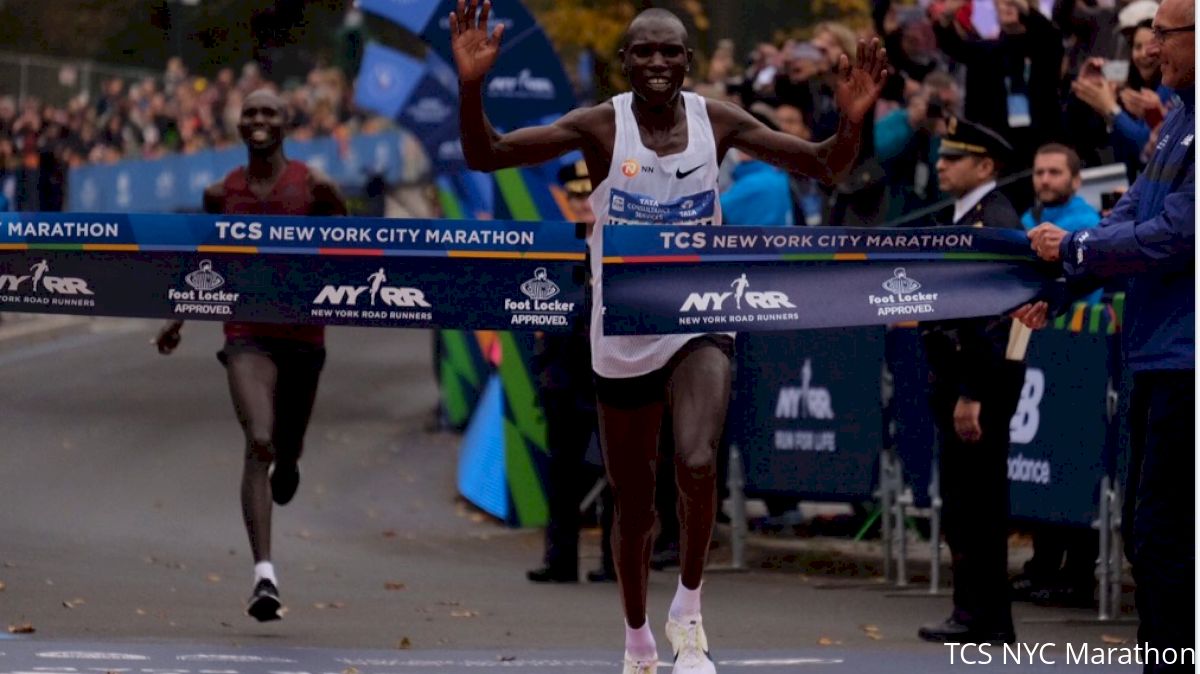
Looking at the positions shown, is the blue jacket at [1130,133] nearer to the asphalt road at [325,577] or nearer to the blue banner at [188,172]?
the asphalt road at [325,577]

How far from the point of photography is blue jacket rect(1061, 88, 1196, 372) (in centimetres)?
693

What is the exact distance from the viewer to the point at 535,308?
9.06 metres

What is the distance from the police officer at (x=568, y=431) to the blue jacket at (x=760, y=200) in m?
1.30

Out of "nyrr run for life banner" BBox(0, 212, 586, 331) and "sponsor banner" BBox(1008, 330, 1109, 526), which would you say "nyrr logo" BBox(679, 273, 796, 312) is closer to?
"nyrr run for life banner" BBox(0, 212, 586, 331)

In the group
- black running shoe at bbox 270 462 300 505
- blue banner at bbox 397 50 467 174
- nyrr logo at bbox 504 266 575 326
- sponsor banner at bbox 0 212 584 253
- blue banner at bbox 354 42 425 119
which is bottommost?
black running shoe at bbox 270 462 300 505

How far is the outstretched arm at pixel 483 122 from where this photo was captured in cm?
747

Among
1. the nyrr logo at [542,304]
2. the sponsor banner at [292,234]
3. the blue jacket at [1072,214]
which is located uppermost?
the blue jacket at [1072,214]

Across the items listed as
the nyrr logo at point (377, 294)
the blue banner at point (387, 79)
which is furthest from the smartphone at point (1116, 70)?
the blue banner at point (387, 79)

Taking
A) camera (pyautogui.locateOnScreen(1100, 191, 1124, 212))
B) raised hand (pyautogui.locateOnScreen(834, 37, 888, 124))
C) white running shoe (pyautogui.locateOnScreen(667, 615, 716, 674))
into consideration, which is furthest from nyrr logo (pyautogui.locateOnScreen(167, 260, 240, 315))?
camera (pyautogui.locateOnScreen(1100, 191, 1124, 212))

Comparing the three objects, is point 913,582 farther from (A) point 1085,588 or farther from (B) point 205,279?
(B) point 205,279

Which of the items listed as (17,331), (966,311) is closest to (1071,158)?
(966,311)

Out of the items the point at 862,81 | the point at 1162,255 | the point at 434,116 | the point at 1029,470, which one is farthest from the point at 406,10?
the point at 1162,255

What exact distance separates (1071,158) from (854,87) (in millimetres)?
3017

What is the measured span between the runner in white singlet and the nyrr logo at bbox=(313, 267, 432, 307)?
111 cm
